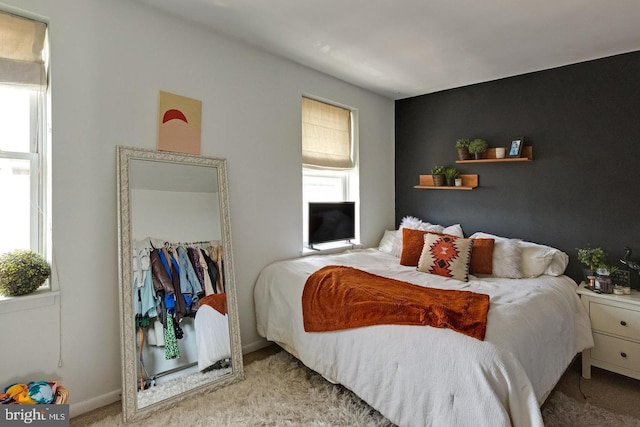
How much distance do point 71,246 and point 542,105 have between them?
12.4 feet

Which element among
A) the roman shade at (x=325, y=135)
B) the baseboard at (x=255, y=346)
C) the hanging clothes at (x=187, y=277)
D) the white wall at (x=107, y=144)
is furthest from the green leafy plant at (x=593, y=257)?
the hanging clothes at (x=187, y=277)

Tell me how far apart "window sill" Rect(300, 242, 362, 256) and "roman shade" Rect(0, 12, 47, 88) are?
219cm

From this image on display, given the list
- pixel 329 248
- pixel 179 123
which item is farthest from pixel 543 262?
pixel 179 123

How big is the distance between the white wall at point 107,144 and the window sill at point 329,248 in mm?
477

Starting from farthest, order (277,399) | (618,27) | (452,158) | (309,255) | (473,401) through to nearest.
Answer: (452,158) < (309,255) < (618,27) < (277,399) < (473,401)

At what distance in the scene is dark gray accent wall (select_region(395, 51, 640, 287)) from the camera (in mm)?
2619

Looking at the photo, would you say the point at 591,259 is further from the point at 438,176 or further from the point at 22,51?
the point at 22,51

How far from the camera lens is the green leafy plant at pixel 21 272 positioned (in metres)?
1.64

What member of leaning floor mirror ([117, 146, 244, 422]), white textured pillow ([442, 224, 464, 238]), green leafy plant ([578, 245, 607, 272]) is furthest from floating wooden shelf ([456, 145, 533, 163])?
leaning floor mirror ([117, 146, 244, 422])

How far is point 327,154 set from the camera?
3.35m

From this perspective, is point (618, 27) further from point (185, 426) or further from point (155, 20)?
point (185, 426)

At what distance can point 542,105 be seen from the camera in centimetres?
297

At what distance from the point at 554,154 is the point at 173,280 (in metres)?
3.29

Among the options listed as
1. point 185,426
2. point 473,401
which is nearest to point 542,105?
point 473,401
